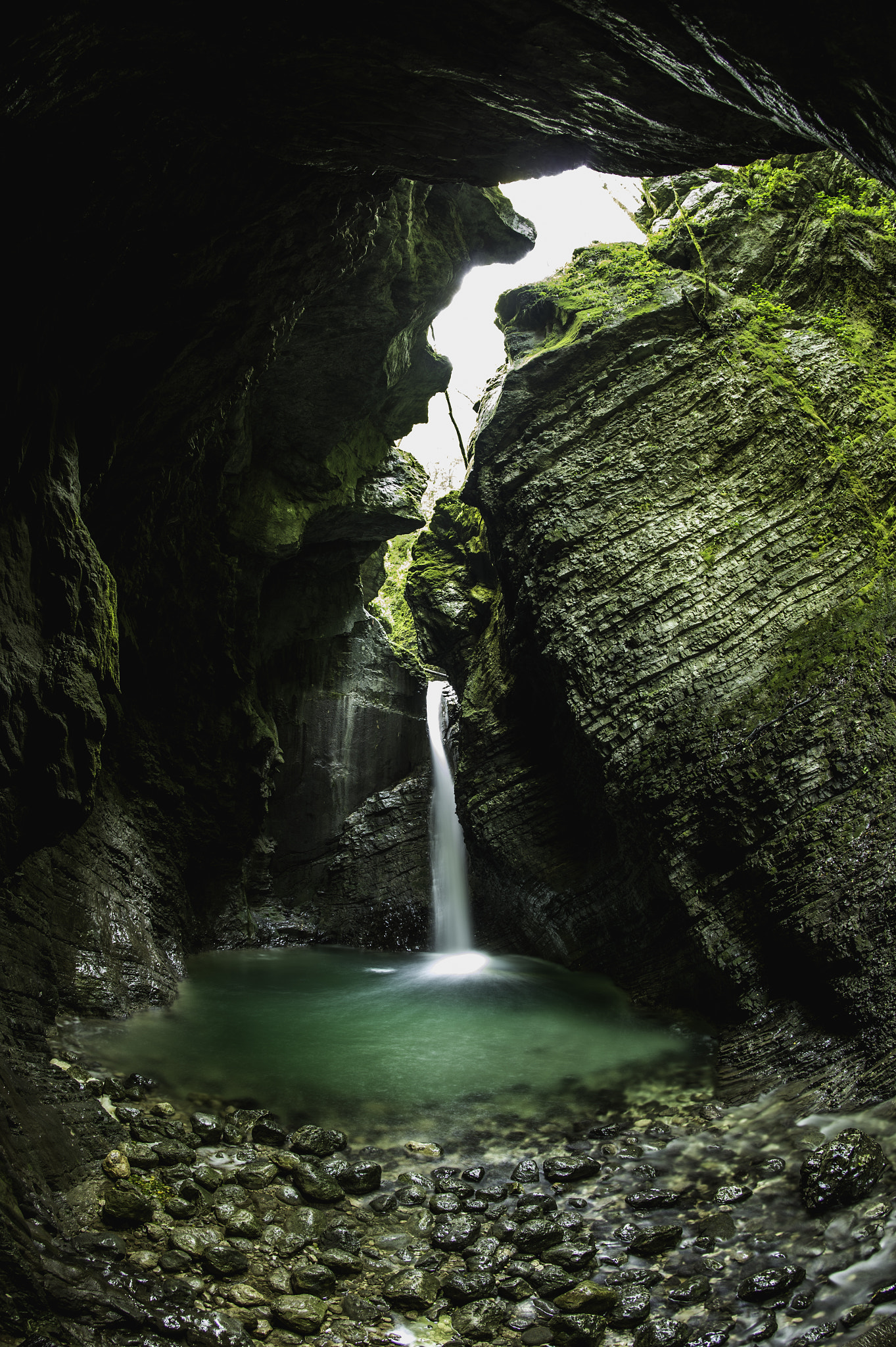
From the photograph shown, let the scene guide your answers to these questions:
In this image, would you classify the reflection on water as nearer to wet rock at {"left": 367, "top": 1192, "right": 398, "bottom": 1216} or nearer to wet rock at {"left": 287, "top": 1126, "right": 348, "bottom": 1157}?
wet rock at {"left": 287, "top": 1126, "right": 348, "bottom": 1157}

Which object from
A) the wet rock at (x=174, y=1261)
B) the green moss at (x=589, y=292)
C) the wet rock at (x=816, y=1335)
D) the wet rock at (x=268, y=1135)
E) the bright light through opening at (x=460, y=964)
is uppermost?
the green moss at (x=589, y=292)

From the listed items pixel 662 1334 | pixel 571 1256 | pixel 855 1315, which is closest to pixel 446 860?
pixel 571 1256

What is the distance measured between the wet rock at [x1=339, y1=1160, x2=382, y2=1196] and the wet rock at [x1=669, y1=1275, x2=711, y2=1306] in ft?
7.07

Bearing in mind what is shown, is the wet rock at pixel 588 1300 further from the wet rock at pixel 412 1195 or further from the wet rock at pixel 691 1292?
the wet rock at pixel 412 1195

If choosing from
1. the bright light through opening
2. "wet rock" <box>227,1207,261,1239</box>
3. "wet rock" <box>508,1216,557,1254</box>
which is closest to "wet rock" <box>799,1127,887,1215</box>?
"wet rock" <box>508,1216,557,1254</box>

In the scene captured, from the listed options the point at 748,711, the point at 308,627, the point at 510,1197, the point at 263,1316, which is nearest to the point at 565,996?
the point at 748,711

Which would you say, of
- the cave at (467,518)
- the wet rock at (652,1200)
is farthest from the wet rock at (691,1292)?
the wet rock at (652,1200)

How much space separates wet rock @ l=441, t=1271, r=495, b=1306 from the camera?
421cm

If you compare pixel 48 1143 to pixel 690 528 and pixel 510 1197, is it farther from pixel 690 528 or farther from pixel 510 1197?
pixel 690 528

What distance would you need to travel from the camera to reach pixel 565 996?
429 inches

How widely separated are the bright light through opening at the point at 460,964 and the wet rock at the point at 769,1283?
9.19m

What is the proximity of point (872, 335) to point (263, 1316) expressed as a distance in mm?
Result: 12758

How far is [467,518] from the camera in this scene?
17.6 meters

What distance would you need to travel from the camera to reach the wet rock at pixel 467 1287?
13.8 ft
